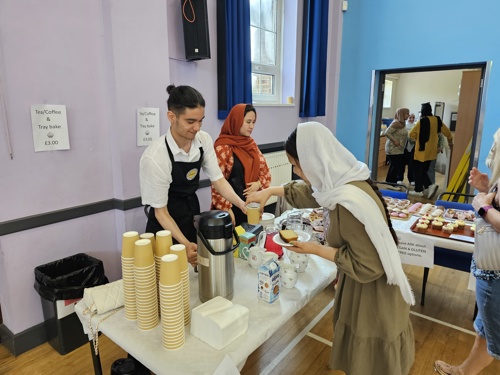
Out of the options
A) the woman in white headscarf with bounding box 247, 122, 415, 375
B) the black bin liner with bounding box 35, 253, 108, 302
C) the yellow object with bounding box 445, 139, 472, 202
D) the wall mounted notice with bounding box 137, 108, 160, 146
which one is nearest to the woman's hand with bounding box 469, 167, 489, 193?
the woman in white headscarf with bounding box 247, 122, 415, 375

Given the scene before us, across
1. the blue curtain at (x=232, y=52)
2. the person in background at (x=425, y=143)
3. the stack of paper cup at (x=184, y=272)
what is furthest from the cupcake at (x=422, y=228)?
the person in background at (x=425, y=143)

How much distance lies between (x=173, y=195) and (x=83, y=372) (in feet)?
3.96

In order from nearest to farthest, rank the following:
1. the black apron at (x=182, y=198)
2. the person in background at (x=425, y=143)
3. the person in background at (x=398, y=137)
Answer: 1. the black apron at (x=182, y=198)
2. the person in background at (x=425, y=143)
3. the person in background at (x=398, y=137)

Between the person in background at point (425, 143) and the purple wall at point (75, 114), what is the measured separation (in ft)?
15.6

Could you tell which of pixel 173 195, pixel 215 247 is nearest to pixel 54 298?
pixel 173 195

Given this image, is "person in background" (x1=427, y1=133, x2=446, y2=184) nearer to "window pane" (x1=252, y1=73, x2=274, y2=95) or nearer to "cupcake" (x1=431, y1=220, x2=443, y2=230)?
"window pane" (x1=252, y1=73, x2=274, y2=95)

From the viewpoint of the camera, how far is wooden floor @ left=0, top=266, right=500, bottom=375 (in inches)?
80.5

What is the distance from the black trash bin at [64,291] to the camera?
2039mm

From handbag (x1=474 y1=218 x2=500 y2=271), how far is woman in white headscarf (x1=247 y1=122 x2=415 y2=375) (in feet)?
1.73

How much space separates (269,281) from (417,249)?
4.77 feet

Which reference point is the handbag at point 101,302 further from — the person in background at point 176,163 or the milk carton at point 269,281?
the milk carton at point 269,281

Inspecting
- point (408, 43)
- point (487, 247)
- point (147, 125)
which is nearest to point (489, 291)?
point (487, 247)

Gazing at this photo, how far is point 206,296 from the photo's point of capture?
126 cm

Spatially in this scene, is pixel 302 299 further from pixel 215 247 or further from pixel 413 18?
pixel 413 18
